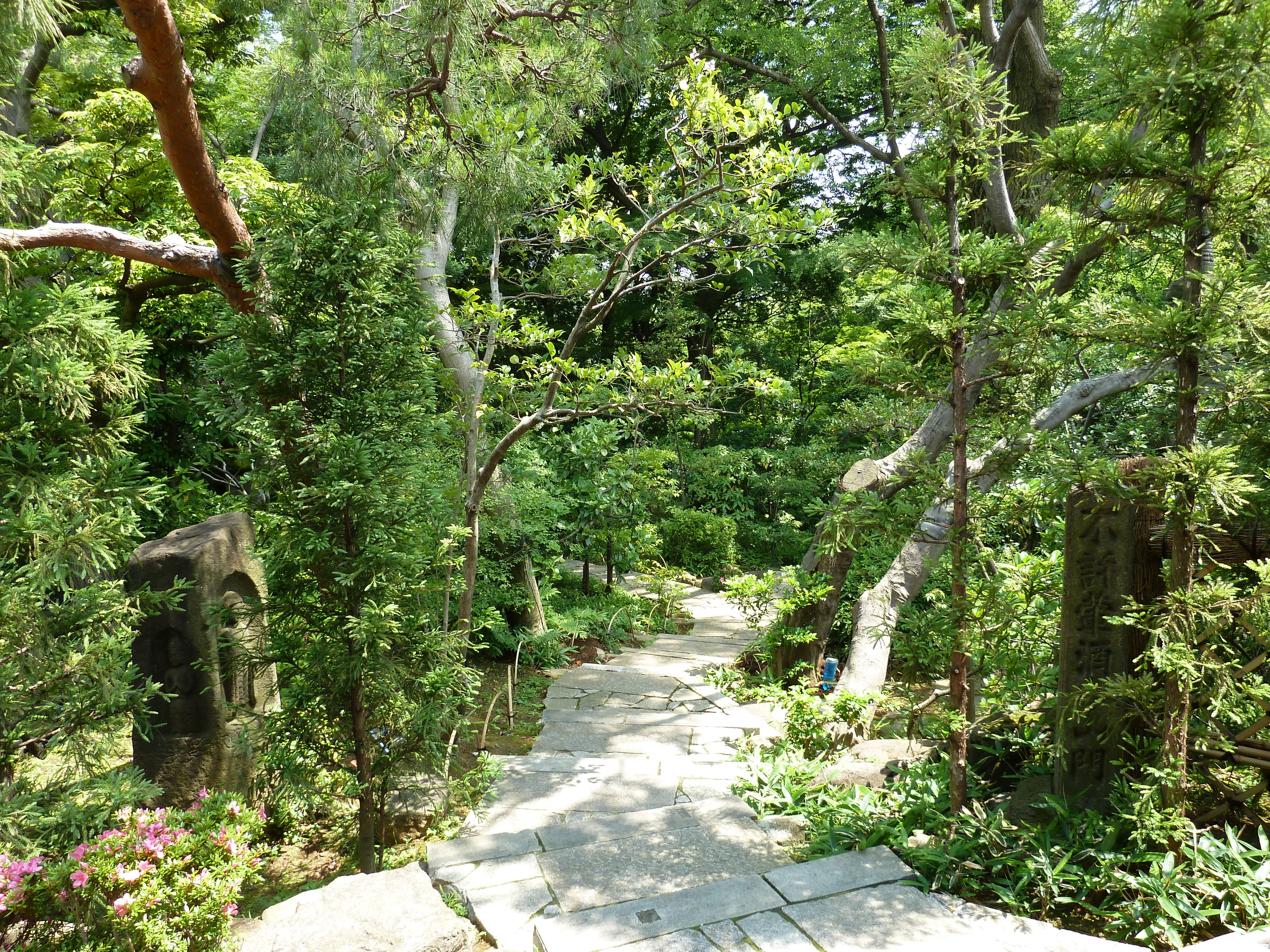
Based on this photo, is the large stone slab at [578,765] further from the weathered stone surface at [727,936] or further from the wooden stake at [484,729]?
the weathered stone surface at [727,936]

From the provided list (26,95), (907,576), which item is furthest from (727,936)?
(26,95)

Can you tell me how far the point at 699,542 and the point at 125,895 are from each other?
9542 mm

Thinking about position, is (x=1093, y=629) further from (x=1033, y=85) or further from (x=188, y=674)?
(x=1033, y=85)

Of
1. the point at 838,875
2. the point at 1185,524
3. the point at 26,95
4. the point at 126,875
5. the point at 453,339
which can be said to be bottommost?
the point at 838,875

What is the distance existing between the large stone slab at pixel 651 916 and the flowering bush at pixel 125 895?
4.41ft

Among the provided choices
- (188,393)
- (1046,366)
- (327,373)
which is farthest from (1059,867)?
(188,393)

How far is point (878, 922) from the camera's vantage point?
2.51 meters

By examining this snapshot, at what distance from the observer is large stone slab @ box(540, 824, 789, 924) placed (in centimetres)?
295

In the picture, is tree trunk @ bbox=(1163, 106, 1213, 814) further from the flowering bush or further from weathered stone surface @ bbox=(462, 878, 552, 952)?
the flowering bush

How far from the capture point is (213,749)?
157 inches

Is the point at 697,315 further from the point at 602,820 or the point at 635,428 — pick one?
the point at 602,820

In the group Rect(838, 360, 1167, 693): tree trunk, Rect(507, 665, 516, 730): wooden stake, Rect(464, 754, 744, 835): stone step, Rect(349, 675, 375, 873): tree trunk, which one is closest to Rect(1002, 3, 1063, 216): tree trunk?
Rect(838, 360, 1167, 693): tree trunk

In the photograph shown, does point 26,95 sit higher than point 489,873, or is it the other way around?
point 26,95

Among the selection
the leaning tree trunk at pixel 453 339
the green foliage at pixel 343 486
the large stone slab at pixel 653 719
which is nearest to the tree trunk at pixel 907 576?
the large stone slab at pixel 653 719
